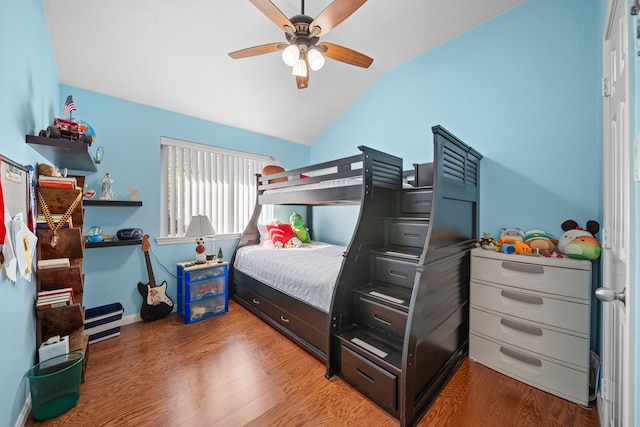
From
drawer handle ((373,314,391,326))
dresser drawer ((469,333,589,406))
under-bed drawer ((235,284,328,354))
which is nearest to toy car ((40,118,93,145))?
under-bed drawer ((235,284,328,354))

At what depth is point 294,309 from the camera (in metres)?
2.16

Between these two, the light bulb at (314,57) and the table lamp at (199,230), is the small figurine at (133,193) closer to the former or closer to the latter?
the table lamp at (199,230)

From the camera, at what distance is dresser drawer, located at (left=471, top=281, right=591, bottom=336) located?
1515 mm

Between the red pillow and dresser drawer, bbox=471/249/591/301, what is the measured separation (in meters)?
2.16

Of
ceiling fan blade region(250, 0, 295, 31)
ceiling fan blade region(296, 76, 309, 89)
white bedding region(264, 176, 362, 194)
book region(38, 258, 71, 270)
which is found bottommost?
book region(38, 258, 71, 270)

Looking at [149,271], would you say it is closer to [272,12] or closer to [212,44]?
[212,44]

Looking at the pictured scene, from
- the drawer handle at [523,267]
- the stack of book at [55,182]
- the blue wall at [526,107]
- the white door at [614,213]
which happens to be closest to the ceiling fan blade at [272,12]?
the white door at [614,213]

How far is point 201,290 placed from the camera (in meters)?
2.71

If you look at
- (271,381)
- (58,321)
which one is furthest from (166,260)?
(271,381)

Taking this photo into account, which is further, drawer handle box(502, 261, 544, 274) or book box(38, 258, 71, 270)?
drawer handle box(502, 261, 544, 274)

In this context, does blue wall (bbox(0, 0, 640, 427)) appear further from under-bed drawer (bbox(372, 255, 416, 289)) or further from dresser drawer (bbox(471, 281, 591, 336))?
under-bed drawer (bbox(372, 255, 416, 289))

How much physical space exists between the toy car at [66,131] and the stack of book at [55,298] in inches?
39.0

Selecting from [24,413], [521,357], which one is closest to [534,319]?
[521,357]

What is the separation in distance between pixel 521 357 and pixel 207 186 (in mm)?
3566
